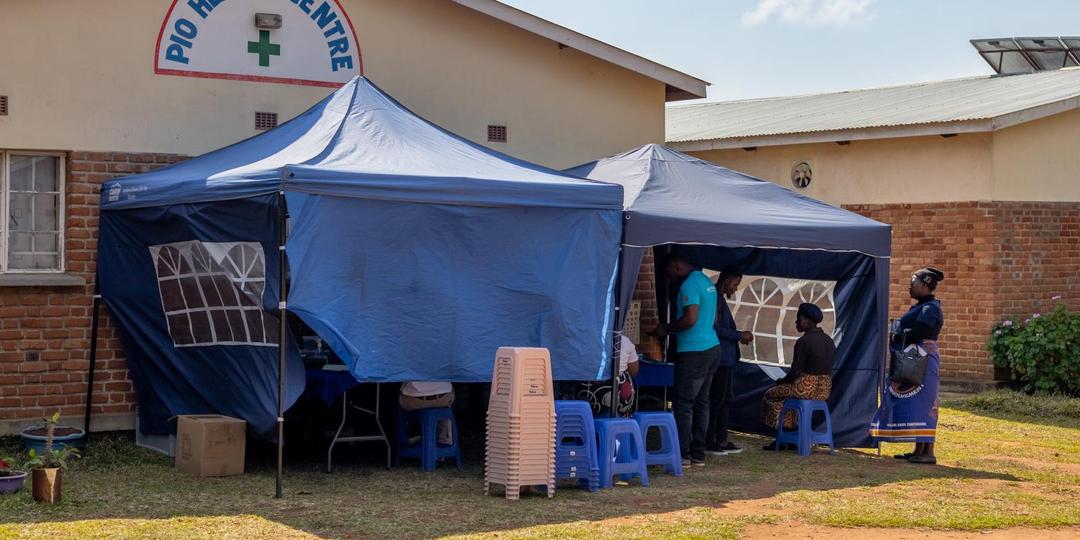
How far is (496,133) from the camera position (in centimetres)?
1320

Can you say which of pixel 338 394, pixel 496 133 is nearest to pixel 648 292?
pixel 496 133

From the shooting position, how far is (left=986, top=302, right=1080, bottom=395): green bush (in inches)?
626

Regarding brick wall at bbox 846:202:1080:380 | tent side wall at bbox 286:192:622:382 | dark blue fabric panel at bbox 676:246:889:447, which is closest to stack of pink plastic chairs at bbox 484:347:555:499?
tent side wall at bbox 286:192:622:382

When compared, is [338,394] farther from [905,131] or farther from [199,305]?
[905,131]

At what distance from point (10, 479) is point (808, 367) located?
644cm

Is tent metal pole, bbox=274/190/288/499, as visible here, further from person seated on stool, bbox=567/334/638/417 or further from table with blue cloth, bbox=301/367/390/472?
person seated on stool, bbox=567/334/638/417

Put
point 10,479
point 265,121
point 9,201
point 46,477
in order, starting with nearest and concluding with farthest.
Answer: point 46,477 → point 10,479 → point 9,201 → point 265,121

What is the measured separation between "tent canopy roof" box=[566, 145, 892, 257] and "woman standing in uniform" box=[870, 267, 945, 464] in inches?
18.9

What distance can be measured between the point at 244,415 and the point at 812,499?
157 inches

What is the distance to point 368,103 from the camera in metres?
11.1

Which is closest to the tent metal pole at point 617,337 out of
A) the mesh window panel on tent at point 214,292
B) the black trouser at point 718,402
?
the black trouser at point 718,402

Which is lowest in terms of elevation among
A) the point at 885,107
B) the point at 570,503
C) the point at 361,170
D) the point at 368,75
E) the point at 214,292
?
the point at 570,503

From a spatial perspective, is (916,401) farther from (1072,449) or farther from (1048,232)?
(1048,232)

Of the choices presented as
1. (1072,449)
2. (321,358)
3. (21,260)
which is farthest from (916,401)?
(21,260)
